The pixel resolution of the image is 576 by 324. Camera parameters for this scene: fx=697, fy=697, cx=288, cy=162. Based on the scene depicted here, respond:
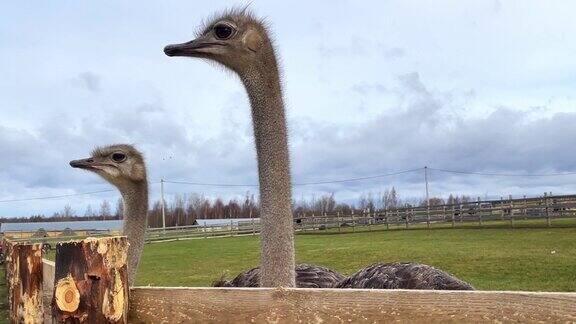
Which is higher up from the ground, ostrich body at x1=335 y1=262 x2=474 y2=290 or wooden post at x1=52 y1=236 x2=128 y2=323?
wooden post at x1=52 y1=236 x2=128 y2=323

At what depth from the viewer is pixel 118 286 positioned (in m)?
2.39

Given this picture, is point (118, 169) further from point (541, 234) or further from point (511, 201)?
point (511, 201)

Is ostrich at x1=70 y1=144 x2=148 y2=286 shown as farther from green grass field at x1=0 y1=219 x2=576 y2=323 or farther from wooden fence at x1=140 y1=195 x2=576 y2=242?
wooden fence at x1=140 y1=195 x2=576 y2=242

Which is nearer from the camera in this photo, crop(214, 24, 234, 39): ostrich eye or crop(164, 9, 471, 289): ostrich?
crop(164, 9, 471, 289): ostrich

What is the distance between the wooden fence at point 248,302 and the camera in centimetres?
199

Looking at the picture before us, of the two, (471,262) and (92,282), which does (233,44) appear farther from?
(471,262)

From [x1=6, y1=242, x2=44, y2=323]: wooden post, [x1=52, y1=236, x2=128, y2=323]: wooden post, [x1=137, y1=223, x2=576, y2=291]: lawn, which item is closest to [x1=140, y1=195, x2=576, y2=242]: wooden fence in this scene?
[x1=137, y1=223, x2=576, y2=291]: lawn

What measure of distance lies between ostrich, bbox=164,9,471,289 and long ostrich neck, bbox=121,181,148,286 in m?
1.61

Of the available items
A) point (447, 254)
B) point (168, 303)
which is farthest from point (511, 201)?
point (168, 303)

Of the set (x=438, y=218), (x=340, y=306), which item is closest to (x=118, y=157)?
(x=340, y=306)

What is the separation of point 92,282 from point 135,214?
2.72 metres

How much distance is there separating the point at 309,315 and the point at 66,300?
2.76 ft

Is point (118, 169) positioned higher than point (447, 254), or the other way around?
point (118, 169)

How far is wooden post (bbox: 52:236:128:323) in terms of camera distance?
2.34 metres
